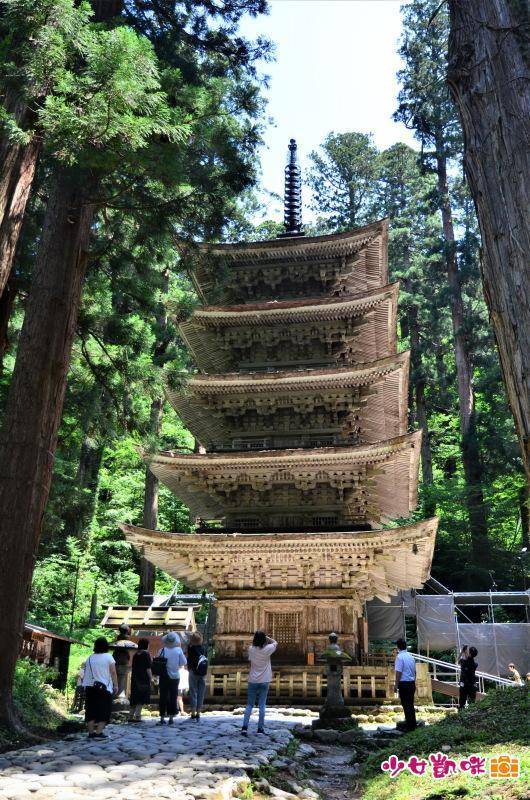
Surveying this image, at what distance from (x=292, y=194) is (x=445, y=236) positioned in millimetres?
9716

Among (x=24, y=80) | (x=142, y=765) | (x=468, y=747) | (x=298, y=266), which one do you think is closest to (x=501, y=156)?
(x=468, y=747)

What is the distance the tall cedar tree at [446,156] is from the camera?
25.0 m

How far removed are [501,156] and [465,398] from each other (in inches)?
939

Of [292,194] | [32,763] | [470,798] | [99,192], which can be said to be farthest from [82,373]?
[292,194]

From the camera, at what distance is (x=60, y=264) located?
9148 mm

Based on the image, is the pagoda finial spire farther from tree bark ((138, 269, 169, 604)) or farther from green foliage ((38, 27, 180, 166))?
green foliage ((38, 27, 180, 166))

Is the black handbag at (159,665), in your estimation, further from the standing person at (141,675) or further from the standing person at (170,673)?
the standing person at (141,675)

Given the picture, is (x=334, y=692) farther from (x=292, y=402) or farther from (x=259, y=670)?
(x=292, y=402)

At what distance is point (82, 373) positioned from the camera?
1184cm

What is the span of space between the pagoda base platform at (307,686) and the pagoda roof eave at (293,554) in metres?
1.69

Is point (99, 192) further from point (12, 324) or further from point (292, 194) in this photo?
point (292, 194)

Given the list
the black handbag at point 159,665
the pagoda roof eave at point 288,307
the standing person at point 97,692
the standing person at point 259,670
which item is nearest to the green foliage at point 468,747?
the standing person at point 259,670

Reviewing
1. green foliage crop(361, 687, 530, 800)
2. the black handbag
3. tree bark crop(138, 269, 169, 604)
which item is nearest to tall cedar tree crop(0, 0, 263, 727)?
the black handbag

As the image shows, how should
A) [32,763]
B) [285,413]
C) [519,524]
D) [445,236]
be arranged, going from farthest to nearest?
[445,236] < [519,524] < [285,413] < [32,763]
